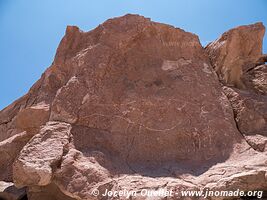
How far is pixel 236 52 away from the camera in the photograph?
18.7 ft

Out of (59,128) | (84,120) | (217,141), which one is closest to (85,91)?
(84,120)

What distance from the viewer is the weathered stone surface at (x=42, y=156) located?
3244 mm

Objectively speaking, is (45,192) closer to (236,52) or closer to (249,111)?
(249,111)

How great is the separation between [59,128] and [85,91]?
77 cm

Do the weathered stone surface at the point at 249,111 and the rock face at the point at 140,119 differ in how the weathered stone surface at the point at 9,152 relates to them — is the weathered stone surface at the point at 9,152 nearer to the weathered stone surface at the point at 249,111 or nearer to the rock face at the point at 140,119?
the rock face at the point at 140,119

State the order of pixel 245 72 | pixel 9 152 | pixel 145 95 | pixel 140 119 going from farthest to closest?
pixel 245 72, pixel 9 152, pixel 145 95, pixel 140 119

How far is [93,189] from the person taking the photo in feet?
10.5

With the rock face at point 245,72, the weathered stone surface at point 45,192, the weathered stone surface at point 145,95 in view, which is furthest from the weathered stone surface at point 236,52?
the weathered stone surface at point 45,192

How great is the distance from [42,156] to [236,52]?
4333 mm

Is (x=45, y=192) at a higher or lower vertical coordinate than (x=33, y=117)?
lower

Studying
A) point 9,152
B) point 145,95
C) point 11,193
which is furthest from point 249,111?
point 9,152

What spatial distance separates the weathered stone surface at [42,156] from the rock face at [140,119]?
13mm

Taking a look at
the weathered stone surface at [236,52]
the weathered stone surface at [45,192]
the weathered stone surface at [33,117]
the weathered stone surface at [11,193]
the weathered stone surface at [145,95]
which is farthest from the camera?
the weathered stone surface at [236,52]

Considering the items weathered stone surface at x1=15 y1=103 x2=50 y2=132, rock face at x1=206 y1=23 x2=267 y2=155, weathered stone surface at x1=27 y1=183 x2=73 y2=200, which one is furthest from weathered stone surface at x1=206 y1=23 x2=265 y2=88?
weathered stone surface at x1=27 y1=183 x2=73 y2=200
